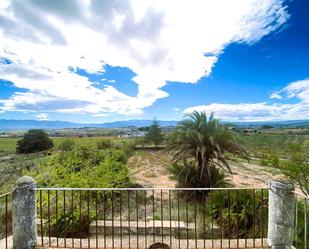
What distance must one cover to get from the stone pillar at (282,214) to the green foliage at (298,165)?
558cm

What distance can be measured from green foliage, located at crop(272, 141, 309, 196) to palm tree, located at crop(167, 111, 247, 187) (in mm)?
1633

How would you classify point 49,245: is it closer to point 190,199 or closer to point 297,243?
point 297,243

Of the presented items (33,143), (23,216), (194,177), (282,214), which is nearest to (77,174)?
(23,216)

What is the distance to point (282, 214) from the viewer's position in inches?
153

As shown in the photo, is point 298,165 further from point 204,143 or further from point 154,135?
point 154,135

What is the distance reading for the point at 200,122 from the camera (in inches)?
369

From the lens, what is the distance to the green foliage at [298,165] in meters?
9.16

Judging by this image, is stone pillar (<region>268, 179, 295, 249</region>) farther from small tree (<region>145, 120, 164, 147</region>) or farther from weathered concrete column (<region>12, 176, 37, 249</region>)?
small tree (<region>145, 120, 164, 147</region>)

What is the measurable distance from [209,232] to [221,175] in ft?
12.9

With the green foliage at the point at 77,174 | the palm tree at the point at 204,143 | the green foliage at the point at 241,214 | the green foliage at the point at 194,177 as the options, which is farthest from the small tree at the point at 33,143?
the green foliage at the point at 241,214

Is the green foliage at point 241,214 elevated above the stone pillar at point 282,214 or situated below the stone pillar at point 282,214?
below

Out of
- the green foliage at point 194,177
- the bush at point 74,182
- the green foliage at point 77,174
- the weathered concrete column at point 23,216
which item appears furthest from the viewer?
the green foliage at point 194,177

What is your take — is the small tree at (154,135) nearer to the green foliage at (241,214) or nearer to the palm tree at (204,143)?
the palm tree at (204,143)

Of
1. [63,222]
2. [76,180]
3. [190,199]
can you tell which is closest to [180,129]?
[190,199]
